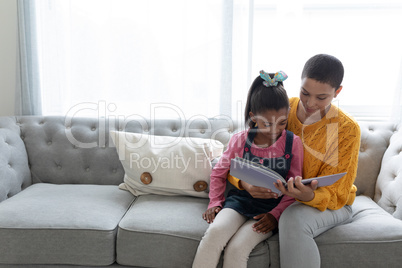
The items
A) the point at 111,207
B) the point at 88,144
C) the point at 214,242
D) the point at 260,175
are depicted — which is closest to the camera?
the point at 260,175

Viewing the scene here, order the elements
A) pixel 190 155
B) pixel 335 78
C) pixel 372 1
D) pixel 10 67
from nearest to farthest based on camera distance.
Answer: pixel 335 78 → pixel 190 155 → pixel 372 1 → pixel 10 67

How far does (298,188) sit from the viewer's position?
1.49m

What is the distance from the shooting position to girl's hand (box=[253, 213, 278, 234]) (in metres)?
1.57

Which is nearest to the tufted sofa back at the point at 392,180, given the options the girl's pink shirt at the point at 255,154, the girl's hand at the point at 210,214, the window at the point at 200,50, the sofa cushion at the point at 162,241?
the window at the point at 200,50

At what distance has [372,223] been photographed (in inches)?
64.9

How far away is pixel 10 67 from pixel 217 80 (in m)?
1.46

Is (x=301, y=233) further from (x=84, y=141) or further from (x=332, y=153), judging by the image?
(x=84, y=141)

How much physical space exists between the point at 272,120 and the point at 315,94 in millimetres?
216

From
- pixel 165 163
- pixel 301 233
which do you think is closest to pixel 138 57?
pixel 165 163

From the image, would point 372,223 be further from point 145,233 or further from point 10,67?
point 10,67

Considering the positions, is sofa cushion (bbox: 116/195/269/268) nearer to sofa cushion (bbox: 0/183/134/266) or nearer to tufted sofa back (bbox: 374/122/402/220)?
sofa cushion (bbox: 0/183/134/266)

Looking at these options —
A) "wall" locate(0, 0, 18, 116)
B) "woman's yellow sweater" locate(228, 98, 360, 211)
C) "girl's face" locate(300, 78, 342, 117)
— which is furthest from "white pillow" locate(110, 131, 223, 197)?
"wall" locate(0, 0, 18, 116)

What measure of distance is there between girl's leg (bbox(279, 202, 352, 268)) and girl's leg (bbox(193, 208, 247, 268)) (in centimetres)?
22

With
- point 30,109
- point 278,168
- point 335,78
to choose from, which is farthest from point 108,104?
point 335,78
